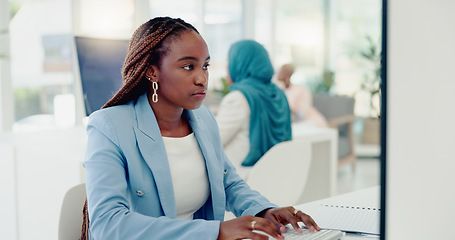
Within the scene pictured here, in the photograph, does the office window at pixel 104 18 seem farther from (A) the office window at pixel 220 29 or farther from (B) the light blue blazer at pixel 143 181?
(B) the light blue blazer at pixel 143 181

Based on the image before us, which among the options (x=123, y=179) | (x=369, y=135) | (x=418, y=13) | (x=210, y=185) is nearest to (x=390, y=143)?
(x=418, y=13)

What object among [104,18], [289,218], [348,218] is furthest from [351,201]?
[104,18]

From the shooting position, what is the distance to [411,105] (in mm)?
578

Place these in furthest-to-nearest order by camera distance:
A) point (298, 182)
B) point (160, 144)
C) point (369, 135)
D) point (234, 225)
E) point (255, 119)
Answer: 1. point (369, 135)
2. point (255, 119)
3. point (298, 182)
4. point (160, 144)
5. point (234, 225)

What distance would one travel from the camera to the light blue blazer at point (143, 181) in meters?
1.00

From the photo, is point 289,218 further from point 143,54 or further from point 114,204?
point 143,54

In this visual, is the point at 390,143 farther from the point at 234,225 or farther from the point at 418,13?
the point at 234,225

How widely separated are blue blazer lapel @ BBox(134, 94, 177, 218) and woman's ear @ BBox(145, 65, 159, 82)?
8cm

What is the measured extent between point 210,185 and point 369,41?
5.52m

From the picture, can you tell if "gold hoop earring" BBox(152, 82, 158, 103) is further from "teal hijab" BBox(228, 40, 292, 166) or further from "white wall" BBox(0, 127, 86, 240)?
"teal hijab" BBox(228, 40, 292, 166)

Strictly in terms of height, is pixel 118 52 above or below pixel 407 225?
above

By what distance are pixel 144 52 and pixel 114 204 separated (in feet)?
1.28

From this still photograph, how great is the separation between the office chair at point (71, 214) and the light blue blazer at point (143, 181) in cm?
16

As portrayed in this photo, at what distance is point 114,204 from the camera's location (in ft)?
3.40
